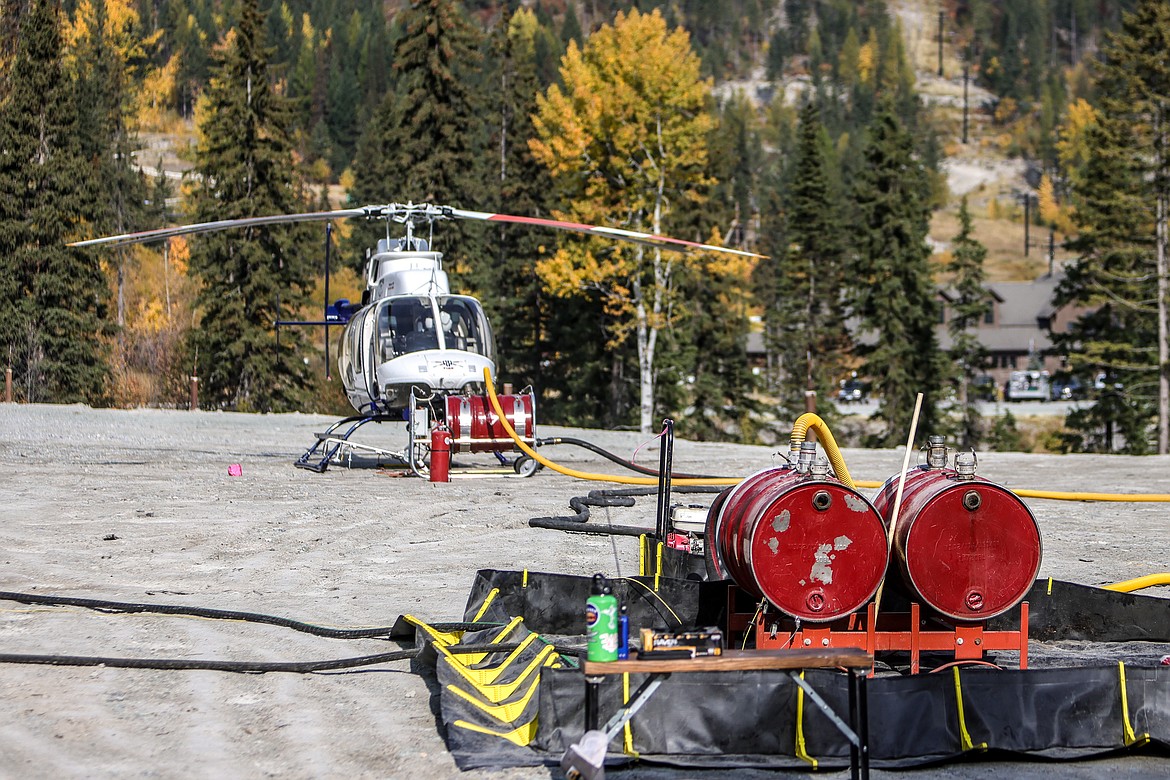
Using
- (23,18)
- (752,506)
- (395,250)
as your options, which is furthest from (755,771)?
(23,18)

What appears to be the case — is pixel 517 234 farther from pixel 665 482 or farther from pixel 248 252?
pixel 665 482

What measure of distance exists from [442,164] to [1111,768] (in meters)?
39.5

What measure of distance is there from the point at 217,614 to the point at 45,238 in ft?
128

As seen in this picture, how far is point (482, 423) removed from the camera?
16062 mm

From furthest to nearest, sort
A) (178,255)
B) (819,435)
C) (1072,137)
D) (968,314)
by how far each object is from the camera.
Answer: (1072,137) < (178,255) < (968,314) < (819,435)

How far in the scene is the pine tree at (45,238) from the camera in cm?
Answer: 4169

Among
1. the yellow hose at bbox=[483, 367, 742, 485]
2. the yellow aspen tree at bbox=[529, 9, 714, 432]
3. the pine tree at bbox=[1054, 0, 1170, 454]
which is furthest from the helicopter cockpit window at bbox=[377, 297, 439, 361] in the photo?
the pine tree at bbox=[1054, 0, 1170, 454]

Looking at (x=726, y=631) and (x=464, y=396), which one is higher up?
(x=464, y=396)

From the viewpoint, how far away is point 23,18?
139 feet

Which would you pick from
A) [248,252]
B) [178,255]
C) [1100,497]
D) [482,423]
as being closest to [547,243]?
[248,252]

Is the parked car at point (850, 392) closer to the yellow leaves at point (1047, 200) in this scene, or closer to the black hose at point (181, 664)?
the black hose at point (181, 664)

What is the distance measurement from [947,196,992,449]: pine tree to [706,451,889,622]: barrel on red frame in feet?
150

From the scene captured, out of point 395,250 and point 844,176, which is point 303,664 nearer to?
point 395,250

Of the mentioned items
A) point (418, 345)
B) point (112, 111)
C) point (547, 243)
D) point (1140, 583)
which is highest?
point (112, 111)
